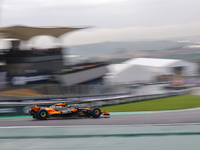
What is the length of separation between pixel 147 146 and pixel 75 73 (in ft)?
66.5

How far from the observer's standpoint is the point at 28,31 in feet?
91.8

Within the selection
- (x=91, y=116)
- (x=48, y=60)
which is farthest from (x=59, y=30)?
(x=91, y=116)

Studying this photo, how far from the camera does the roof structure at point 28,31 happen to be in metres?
27.1

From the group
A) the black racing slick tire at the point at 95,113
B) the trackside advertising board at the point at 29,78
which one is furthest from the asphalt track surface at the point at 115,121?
the trackside advertising board at the point at 29,78

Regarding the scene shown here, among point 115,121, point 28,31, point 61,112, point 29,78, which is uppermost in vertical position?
point 28,31

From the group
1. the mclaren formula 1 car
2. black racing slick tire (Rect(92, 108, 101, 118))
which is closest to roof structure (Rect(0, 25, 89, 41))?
the mclaren formula 1 car

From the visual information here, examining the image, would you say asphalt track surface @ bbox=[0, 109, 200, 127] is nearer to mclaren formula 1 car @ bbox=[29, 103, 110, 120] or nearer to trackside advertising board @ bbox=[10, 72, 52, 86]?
mclaren formula 1 car @ bbox=[29, 103, 110, 120]

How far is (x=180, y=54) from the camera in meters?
56.9

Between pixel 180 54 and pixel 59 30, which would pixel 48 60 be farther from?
pixel 180 54

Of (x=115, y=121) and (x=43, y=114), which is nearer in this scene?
(x=115, y=121)

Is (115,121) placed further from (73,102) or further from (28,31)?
(28,31)

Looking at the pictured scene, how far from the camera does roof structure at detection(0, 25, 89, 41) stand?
27144mm

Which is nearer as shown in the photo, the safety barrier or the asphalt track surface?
the asphalt track surface

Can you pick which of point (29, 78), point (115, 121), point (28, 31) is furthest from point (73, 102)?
point (28, 31)
